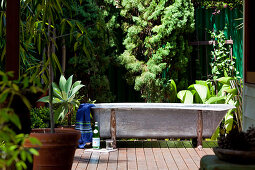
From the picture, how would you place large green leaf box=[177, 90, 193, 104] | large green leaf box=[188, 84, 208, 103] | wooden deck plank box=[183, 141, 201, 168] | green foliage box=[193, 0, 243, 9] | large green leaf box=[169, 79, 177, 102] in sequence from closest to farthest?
wooden deck plank box=[183, 141, 201, 168] < large green leaf box=[177, 90, 193, 104] < large green leaf box=[188, 84, 208, 103] < large green leaf box=[169, 79, 177, 102] < green foliage box=[193, 0, 243, 9]

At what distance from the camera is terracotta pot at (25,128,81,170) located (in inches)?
143

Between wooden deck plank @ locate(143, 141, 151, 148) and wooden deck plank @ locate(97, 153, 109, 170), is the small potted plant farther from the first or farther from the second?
wooden deck plank @ locate(143, 141, 151, 148)

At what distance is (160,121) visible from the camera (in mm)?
6008

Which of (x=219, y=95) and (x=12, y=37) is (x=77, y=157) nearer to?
(x=12, y=37)

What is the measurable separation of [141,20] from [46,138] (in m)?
3.99

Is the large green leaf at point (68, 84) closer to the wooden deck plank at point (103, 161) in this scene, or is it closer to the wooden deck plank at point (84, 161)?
the wooden deck plank at point (84, 161)

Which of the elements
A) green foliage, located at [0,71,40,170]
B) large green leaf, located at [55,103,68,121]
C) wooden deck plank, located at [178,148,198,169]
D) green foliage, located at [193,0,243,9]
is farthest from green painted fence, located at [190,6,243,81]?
green foliage, located at [0,71,40,170]

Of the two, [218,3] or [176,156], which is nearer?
[176,156]

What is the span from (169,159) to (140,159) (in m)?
0.34

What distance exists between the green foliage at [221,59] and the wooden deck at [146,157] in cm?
139

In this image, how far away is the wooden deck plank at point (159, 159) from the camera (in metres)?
4.79

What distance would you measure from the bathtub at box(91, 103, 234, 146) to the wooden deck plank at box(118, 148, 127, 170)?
11.5 inches

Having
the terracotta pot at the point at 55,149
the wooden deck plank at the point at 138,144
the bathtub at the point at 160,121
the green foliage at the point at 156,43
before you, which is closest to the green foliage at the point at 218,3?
the green foliage at the point at 156,43

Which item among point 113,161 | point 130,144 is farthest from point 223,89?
point 113,161
